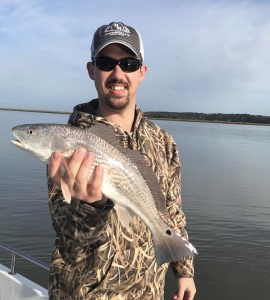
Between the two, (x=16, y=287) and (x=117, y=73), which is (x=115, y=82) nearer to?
(x=117, y=73)

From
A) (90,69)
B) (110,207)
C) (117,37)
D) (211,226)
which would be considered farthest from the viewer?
(211,226)

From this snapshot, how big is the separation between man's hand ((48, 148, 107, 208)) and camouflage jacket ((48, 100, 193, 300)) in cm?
12

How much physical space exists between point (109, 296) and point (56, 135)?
1.38 meters

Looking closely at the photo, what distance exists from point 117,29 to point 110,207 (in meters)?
1.69

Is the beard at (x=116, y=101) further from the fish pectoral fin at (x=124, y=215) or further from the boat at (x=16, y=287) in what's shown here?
the boat at (x=16, y=287)

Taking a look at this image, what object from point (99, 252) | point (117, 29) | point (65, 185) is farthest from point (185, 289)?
point (117, 29)

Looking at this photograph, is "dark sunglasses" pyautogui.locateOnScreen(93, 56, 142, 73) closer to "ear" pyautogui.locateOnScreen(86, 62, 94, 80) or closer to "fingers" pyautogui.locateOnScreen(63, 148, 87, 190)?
"ear" pyautogui.locateOnScreen(86, 62, 94, 80)

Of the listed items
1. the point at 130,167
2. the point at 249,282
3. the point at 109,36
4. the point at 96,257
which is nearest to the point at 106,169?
the point at 130,167

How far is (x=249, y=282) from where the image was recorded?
Result: 38.7ft

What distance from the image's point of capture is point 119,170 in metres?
2.98

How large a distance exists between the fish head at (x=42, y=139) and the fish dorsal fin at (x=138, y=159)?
24 centimetres

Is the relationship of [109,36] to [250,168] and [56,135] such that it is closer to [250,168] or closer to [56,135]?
[56,135]

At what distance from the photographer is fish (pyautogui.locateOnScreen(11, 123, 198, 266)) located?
9.55 feet

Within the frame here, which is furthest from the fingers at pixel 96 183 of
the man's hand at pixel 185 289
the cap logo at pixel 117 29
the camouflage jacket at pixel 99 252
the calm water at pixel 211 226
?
the calm water at pixel 211 226
